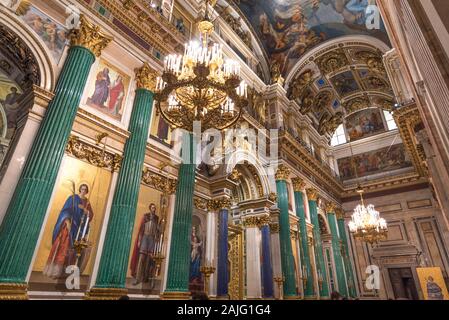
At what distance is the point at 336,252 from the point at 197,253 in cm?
932

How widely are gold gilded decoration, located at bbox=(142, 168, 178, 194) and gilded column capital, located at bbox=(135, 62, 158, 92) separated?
1980 millimetres

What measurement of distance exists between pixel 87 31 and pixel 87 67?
0.79m

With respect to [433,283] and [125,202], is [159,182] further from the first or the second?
[433,283]

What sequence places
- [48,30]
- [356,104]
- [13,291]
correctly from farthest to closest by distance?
1. [356,104]
2. [48,30]
3. [13,291]

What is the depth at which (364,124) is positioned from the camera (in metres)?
18.2

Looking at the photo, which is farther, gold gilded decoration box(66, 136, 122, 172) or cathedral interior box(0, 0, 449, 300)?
gold gilded decoration box(66, 136, 122, 172)

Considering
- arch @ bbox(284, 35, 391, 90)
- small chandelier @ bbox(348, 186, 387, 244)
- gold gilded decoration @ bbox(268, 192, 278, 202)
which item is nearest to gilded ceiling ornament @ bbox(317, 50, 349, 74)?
arch @ bbox(284, 35, 391, 90)

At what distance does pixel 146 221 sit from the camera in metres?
5.60

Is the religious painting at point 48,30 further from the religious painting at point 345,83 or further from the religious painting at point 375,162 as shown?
the religious painting at point 375,162

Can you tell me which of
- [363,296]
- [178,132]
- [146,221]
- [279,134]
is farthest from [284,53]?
[363,296]

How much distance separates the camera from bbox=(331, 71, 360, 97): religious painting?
48.1 feet

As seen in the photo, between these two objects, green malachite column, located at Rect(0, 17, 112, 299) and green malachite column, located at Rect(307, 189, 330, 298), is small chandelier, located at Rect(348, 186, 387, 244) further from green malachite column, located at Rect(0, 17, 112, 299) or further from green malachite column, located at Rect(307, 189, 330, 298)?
green malachite column, located at Rect(0, 17, 112, 299)

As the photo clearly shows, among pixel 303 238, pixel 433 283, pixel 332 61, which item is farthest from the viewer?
pixel 332 61

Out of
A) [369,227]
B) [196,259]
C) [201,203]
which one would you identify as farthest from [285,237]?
[196,259]
